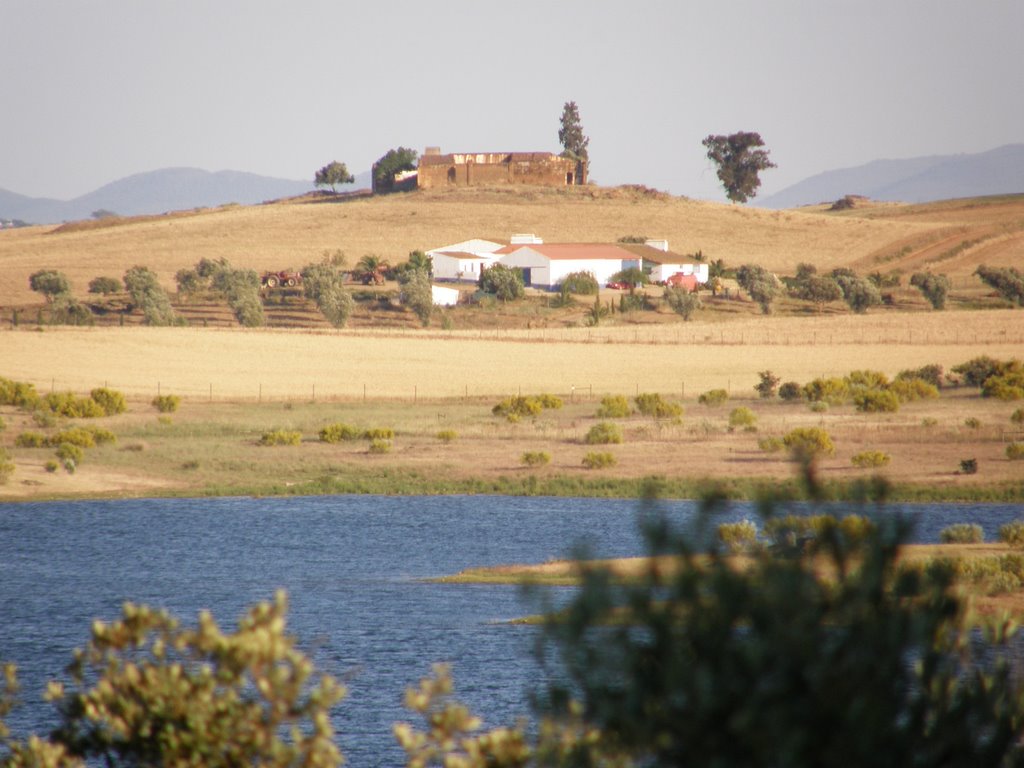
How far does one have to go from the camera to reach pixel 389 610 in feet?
90.2

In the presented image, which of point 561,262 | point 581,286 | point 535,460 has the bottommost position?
point 535,460

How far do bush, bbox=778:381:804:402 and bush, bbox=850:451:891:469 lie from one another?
15.0 meters

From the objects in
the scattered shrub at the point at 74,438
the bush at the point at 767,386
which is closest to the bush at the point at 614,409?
the bush at the point at 767,386

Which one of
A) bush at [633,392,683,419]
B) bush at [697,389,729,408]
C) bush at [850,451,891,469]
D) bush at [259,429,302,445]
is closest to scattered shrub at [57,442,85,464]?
bush at [259,429,302,445]

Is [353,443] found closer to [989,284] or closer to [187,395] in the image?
[187,395]

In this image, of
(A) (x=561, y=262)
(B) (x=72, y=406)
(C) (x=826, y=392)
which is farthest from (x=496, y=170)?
(B) (x=72, y=406)

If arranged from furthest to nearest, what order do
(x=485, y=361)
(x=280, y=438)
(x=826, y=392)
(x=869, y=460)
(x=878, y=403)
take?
(x=485, y=361) → (x=826, y=392) → (x=878, y=403) → (x=280, y=438) → (x=869, y=460)

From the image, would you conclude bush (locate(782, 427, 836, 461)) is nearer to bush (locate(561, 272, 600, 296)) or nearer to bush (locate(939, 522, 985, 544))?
bush (locate(939, 522, 985, 544))

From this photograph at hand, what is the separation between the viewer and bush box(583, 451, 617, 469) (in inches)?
→ 1694

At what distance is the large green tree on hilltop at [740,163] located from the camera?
170m

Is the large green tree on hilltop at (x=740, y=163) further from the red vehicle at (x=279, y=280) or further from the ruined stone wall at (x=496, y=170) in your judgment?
the red vehicle at (x=279, y=280)

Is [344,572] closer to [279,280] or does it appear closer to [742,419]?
[742,419]

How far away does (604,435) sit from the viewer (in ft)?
154

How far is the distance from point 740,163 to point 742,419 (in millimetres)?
126767
